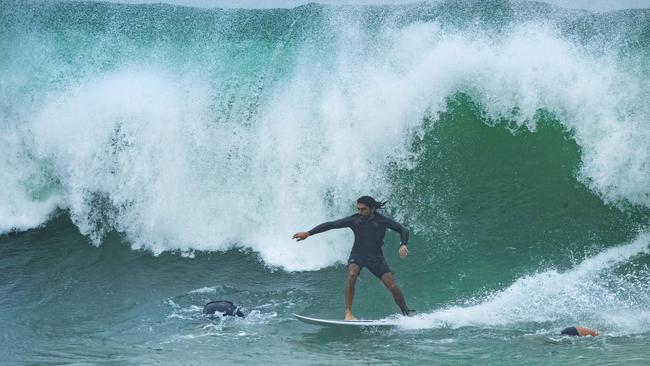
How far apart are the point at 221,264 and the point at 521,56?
209 inches

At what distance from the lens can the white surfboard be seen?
8273mm

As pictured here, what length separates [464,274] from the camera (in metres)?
10.1

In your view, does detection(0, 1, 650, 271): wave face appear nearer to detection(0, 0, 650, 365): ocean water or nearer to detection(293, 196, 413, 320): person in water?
detection(0, 0, 650, 365): ocean water

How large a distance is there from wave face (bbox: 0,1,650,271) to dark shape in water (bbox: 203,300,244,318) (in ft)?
7.39

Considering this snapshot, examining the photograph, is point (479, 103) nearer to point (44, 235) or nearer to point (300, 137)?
point (300, 137)

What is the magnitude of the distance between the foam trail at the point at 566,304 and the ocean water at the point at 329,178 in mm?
40

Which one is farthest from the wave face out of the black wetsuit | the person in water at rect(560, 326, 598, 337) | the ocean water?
the person in water at rect(560, 326, 598, 337)

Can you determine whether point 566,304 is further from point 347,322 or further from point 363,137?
point 363,137

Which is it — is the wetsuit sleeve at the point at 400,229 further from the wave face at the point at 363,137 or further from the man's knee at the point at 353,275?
the wave face at the point at 363,137

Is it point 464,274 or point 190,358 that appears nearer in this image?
point 190,358

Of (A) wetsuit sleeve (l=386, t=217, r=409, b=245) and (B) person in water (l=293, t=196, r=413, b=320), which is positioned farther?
(B) person in water (l=293, t=196, r=413, b=320)

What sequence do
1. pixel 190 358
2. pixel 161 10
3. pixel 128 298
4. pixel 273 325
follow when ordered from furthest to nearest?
pixel 161 10, pixel 128 298, pixel 273 325, pixel 190 358

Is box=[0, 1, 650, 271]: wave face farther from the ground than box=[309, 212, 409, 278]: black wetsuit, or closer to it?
farther from the ground

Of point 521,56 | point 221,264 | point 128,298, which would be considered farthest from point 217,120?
point 521,56
